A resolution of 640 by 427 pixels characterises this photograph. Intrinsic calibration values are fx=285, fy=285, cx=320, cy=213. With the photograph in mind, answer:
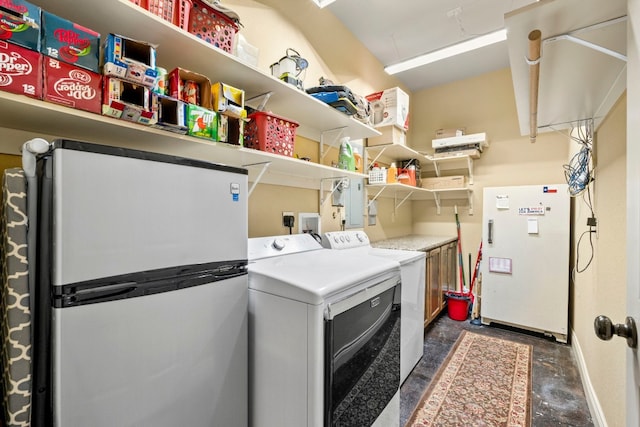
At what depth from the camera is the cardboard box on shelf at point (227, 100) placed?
1.31 meters

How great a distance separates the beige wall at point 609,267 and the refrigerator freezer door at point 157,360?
1.74 metres

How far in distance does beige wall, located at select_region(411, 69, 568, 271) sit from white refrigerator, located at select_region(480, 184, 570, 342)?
0.70m

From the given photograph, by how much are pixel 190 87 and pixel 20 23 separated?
0.54m

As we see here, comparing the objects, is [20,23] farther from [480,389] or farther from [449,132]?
[449,132]

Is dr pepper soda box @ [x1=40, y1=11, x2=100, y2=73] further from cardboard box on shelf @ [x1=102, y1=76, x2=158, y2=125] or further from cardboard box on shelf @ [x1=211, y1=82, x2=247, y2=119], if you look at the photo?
cardboard box on shelf @ [x1=211, y1=82, x2=247, y2=119]

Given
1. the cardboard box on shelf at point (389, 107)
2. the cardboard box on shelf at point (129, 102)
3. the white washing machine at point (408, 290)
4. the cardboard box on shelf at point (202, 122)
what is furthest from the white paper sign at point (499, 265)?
the cardboard box on shelf at point (129, 102)

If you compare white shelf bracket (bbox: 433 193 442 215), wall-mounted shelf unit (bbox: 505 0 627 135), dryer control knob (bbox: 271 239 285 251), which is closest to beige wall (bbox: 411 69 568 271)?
white shelf bracket (bbox: 433 193 442 215)

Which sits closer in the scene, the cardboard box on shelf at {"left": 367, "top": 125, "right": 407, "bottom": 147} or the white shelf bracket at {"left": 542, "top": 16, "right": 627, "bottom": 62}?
the white shelf bracket at {"left": 542, "top": 16, "right": 627, "bottom": 62}

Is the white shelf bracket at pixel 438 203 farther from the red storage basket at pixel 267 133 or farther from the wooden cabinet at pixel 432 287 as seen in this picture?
the red storage basket at pixel 267 133

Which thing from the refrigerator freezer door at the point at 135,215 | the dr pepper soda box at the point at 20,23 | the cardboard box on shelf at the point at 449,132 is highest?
the cardboard box on shelf at the point at 449,132

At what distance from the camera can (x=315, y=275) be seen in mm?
1284

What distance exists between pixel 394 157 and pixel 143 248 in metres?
3.51

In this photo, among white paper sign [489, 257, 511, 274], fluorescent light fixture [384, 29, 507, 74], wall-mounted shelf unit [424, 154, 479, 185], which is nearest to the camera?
fluorescent light fixture [384, 29, 507, 74]

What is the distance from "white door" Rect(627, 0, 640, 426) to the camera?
2.27 ft
